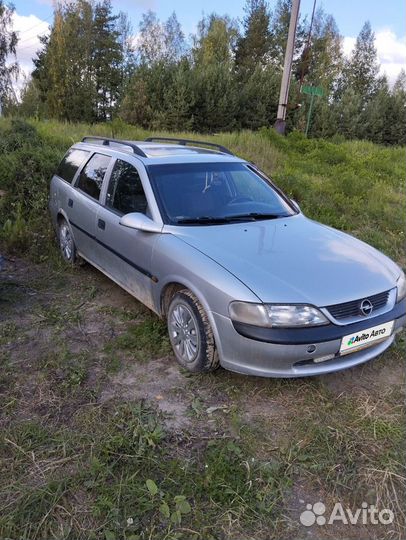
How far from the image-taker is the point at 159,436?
2588mm

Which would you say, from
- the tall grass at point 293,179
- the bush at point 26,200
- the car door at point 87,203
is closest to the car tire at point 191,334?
the car door at point 87,203

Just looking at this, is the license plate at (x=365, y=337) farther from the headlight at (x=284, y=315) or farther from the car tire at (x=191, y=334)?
the car tire at (x=191, y=334)

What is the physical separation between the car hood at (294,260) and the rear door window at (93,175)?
1.44m

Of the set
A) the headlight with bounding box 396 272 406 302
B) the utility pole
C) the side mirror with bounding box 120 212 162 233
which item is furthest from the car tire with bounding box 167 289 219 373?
the utility pole

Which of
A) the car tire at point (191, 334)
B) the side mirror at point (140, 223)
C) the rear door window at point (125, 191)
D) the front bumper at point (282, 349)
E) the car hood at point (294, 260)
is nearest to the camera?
the front bumper at point (282, 349)

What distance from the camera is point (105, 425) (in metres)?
2.69

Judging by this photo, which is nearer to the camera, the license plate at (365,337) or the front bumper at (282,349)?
the front bumper at (282,349)

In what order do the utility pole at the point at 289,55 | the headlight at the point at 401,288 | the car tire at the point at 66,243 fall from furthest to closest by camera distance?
the utility pole at the point at 289,55, the car tire at the point at 66,243, the headlight at the point at 401,288

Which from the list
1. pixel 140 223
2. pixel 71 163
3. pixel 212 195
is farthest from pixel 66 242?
pixel 212 195

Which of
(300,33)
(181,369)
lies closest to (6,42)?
(300,33)

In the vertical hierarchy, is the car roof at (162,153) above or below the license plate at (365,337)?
above

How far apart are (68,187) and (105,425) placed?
324 cm

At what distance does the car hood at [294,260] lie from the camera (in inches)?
110

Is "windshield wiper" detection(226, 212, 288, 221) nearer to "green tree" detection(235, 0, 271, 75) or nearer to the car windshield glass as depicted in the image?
the car windshield glass
